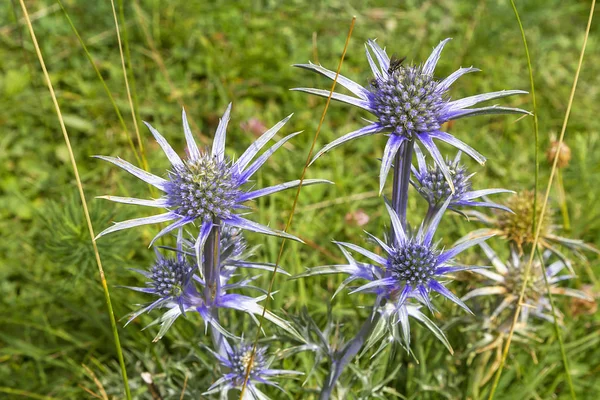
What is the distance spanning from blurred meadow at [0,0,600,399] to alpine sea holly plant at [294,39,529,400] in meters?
0.56

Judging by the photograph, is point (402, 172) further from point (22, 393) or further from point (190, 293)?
point (22, 393)

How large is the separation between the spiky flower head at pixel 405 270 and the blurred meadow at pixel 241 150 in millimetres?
513

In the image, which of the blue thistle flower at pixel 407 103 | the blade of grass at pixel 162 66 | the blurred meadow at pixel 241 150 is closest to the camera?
the blue thistle flower at pixel 407 103

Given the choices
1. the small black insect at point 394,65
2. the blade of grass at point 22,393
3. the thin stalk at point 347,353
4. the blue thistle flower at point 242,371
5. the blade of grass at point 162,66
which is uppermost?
the blade of grass at point 162,66

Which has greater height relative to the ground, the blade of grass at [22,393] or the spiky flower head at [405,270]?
Answer: the spiky flower head at [405,270]

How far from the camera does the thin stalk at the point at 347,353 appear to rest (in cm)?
196

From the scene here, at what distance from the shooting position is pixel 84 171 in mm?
3627

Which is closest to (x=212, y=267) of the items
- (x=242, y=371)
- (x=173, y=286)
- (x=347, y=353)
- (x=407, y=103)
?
(x=173, y=286)

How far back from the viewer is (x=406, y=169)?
1686 millimetres

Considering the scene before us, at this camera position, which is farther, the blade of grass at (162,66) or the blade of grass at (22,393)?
the blade of grass at (162,66)

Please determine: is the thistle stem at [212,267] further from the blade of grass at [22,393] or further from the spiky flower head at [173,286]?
the blade of grass at [22,393]

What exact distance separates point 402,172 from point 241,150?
223cm

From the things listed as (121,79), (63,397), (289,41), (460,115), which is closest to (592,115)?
(289,41)

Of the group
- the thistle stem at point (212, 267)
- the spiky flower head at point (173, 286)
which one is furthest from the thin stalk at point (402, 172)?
the spiky flower head at point (173, 286)
